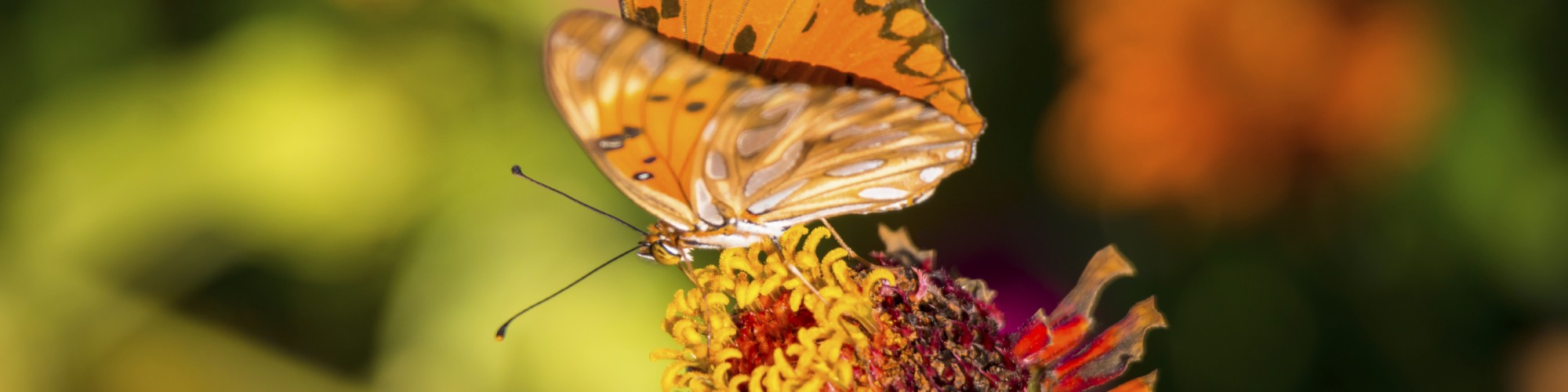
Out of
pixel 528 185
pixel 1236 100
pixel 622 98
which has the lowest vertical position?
pixel 528 185

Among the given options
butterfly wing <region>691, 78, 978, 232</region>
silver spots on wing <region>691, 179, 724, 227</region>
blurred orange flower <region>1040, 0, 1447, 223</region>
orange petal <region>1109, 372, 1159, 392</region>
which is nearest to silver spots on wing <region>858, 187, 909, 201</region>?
butterfly wing <region>691, 78, 978, 232</region>

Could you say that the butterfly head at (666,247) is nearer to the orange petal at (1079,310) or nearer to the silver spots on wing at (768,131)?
the silver spots on wing at (768,131)

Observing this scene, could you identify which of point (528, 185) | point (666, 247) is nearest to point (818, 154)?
point (666, 247)

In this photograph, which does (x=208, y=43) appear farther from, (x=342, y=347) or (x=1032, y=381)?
(x=1032, y=381)

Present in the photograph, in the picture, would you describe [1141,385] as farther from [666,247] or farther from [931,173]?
[666,247]

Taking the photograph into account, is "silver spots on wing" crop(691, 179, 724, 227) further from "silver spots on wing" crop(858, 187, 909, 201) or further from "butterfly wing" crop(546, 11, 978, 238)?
"silver spots on wing" crop(858, 187, 909, 201)

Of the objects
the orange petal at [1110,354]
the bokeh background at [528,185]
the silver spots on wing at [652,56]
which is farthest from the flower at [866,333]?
the silver spots on wing at [652,56]

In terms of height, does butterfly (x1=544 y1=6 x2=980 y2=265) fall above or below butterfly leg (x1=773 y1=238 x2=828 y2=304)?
above
